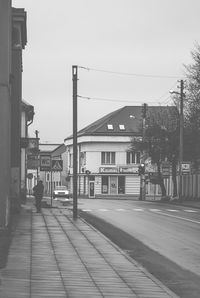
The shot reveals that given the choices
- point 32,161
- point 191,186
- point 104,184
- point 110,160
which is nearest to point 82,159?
point 110,160

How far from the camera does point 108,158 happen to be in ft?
311

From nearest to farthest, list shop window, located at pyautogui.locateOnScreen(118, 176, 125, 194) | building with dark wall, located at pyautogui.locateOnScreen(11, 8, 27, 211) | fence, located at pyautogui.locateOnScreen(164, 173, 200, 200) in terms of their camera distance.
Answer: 1. building with dark wall, located at pyautogui.locateOnScreen(11, 8, 27, 211)
2. fence, located at pyautogui.locateOnScreen(164, 173, 200, 200)
3. shop window, located at pyautogui.locateOnScreen(118, 176, 125, 194)

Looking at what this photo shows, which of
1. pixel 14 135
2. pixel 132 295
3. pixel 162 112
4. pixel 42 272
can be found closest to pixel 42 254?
pixel 42 272

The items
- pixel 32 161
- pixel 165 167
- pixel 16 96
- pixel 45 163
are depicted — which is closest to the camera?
pixel 16 96

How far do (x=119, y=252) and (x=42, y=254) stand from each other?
1.85 meters

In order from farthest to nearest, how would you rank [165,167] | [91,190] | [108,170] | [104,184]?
[104,184] < [108,170] < [91,190] < [165,167]

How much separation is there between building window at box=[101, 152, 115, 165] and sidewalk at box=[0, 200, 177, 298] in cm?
7729

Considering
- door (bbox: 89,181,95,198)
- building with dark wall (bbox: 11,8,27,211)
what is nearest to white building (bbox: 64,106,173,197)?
door (bbox: 89,181,95,198)

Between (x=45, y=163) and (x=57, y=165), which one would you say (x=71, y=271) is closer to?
(x=57, y=165)

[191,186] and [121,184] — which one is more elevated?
[191,186]

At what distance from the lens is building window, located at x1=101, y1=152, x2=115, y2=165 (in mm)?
94312

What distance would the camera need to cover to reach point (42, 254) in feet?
42.7

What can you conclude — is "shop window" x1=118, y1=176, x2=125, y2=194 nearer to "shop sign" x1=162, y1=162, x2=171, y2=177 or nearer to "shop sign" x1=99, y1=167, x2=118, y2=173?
"shop sign" x1=99, y1=167, x2=118, y2=173

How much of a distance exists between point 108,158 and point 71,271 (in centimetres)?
8407
